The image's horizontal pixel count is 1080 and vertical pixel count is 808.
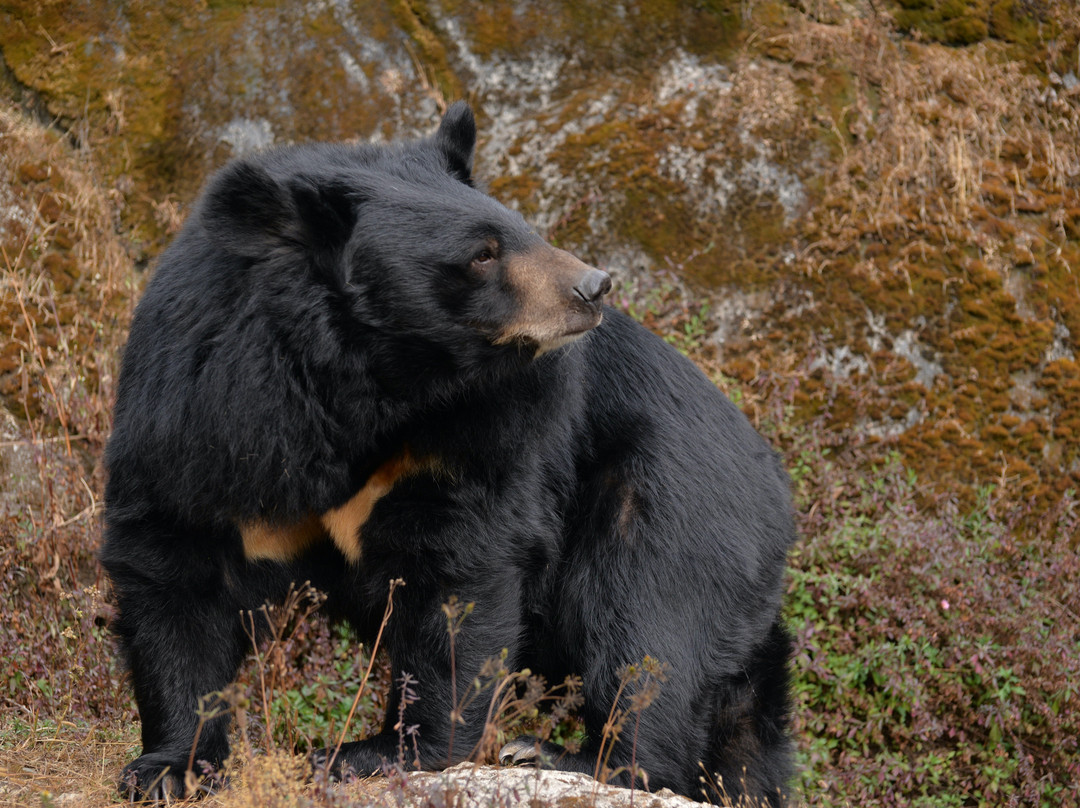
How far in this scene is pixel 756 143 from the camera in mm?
6551

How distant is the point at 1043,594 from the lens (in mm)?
5277

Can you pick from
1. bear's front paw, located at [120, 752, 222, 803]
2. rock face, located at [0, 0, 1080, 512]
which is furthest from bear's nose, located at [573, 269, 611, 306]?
rock face, located at [0, 0, 1080, 512]

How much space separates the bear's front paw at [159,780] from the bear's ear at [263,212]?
4.68ft

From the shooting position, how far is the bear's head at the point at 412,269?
9.35 ft

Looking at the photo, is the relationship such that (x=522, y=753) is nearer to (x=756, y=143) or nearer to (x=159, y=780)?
(x=159, y=780)

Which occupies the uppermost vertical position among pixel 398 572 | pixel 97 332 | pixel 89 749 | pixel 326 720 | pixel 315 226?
pixel 315 226

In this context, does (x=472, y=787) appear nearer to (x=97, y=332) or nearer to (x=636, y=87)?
(x=97, y=332)

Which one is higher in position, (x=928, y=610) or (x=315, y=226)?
(x=315, y=226)

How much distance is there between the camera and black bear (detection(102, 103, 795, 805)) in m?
2.86

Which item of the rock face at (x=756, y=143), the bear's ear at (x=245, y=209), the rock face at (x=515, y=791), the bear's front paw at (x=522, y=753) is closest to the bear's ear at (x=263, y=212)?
the bear's ear at (x=245, y=209)

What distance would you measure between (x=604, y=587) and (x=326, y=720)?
200cm

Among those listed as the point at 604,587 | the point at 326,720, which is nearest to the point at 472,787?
the point at 604,587

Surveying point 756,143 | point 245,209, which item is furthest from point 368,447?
point 756,143

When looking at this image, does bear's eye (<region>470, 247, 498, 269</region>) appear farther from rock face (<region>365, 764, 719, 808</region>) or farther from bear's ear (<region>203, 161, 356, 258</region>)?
rock face (<region>365, 764, 719, 808</region>)
